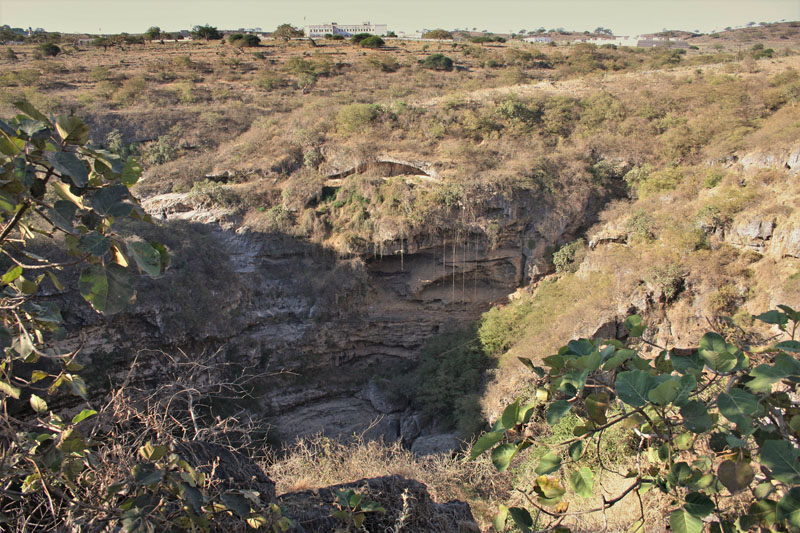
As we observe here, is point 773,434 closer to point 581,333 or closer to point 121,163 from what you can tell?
point 121,163

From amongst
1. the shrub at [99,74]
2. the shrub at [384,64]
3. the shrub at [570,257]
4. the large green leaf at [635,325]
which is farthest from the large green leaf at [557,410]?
the shrub at [384,64]

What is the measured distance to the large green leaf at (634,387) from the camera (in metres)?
1.29

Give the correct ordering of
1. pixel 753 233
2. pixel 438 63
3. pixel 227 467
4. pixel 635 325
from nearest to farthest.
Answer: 1. pixel 635 325
2. pixel 227 467
3. pixel 753 233
4. pixel 438 63

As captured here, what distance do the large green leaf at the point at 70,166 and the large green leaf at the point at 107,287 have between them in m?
0.23

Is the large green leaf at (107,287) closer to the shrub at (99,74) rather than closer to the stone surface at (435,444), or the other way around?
the stone surface at (435,444)

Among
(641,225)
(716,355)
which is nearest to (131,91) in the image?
(641,225)

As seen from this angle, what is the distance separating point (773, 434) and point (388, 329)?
35.4 feet

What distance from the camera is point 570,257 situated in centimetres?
1174

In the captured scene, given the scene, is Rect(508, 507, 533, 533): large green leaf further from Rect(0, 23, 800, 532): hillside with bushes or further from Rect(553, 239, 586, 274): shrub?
Rect(553, 239, 586, 274): shrub

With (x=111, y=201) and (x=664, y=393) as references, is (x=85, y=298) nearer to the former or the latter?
(x=111, y=201)

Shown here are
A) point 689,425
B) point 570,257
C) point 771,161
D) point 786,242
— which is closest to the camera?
point 689,425

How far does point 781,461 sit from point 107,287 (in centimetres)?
182

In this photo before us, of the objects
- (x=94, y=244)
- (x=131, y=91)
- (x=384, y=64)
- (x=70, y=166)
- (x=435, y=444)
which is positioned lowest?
(x=435, y=444)

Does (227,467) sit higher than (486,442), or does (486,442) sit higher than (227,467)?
(486,442)
